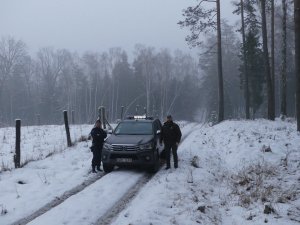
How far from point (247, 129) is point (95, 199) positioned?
12.0m

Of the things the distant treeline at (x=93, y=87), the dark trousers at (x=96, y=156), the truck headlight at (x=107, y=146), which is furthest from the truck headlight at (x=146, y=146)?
the distant treeline at (x=93, y=87)

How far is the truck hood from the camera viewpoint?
1417 centimetres

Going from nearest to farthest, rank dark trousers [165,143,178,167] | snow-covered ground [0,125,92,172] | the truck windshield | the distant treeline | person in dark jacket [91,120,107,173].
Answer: person in dark jacket [91,120,107,173]
dark trousers [165,143,178,167]
the truck windshield
snow-covered ground [0,125,92,172]
the distant treeline

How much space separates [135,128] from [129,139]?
1.31m

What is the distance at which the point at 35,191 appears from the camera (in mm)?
11109

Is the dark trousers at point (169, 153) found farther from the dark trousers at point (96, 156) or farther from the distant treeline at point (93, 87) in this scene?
the distant treeline at point (93, 87)

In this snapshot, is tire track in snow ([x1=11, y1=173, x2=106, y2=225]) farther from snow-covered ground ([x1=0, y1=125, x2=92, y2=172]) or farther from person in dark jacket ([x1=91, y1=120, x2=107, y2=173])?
snow-covered ground ([x1=0, y1=125, x2=92, y2=172])

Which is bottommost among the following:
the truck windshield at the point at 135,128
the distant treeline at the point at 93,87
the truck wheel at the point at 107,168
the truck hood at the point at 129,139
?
the truck wheel at the point at 107,168

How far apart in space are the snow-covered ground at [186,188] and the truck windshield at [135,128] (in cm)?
176

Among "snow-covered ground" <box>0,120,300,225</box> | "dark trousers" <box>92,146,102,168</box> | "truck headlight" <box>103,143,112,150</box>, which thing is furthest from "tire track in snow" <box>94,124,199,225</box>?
"dark trousers" <box>92,146,102,168</box>

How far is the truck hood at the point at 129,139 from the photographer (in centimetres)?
1417

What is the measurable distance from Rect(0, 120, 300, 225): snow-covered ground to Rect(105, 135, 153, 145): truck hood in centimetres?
103

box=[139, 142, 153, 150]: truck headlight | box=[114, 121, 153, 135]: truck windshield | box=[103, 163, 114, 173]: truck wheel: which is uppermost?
box=[114, 121, 153, 135]: truck windshield

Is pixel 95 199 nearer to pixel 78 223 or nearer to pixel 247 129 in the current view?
pixel 78 223
